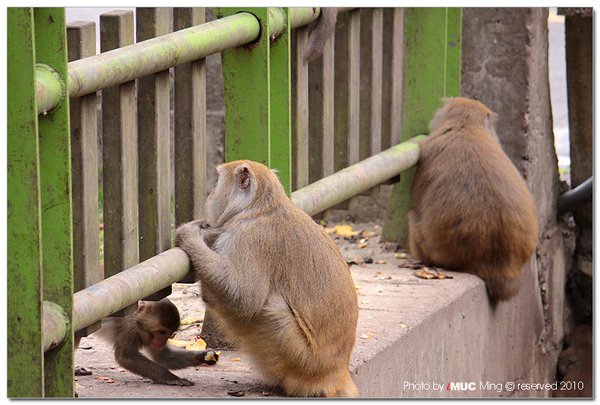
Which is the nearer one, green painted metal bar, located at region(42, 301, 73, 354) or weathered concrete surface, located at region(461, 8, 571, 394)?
green painted metal bar, located at region(42, 301, 73, 354)

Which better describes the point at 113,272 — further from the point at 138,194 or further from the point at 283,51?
the point at 283,51

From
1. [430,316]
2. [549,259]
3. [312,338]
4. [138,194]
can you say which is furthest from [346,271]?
[549,259]

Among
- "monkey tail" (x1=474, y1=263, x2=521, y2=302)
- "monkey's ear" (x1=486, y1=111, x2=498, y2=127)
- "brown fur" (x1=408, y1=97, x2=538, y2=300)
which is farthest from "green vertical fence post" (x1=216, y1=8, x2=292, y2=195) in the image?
"monkey's ear" (x1=486, y1=111, x2=498, y2=127)

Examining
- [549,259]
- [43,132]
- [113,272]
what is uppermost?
[43,132]

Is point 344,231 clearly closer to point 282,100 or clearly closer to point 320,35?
point 320,35

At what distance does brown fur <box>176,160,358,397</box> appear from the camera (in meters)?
4.34

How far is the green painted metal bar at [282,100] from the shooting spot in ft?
Result: 16.9

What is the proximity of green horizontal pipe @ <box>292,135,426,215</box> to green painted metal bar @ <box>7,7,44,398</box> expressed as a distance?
7.08 ft

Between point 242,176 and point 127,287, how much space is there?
26.2 inches

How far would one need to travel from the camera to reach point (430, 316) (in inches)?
229

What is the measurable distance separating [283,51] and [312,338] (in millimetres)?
1368

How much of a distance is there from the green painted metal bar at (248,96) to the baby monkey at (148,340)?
2.41 ft

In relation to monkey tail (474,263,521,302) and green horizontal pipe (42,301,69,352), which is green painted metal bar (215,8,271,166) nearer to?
green horizontal pipe (42,301,69,352)

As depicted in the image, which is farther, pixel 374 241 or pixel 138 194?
pixel 374 241
